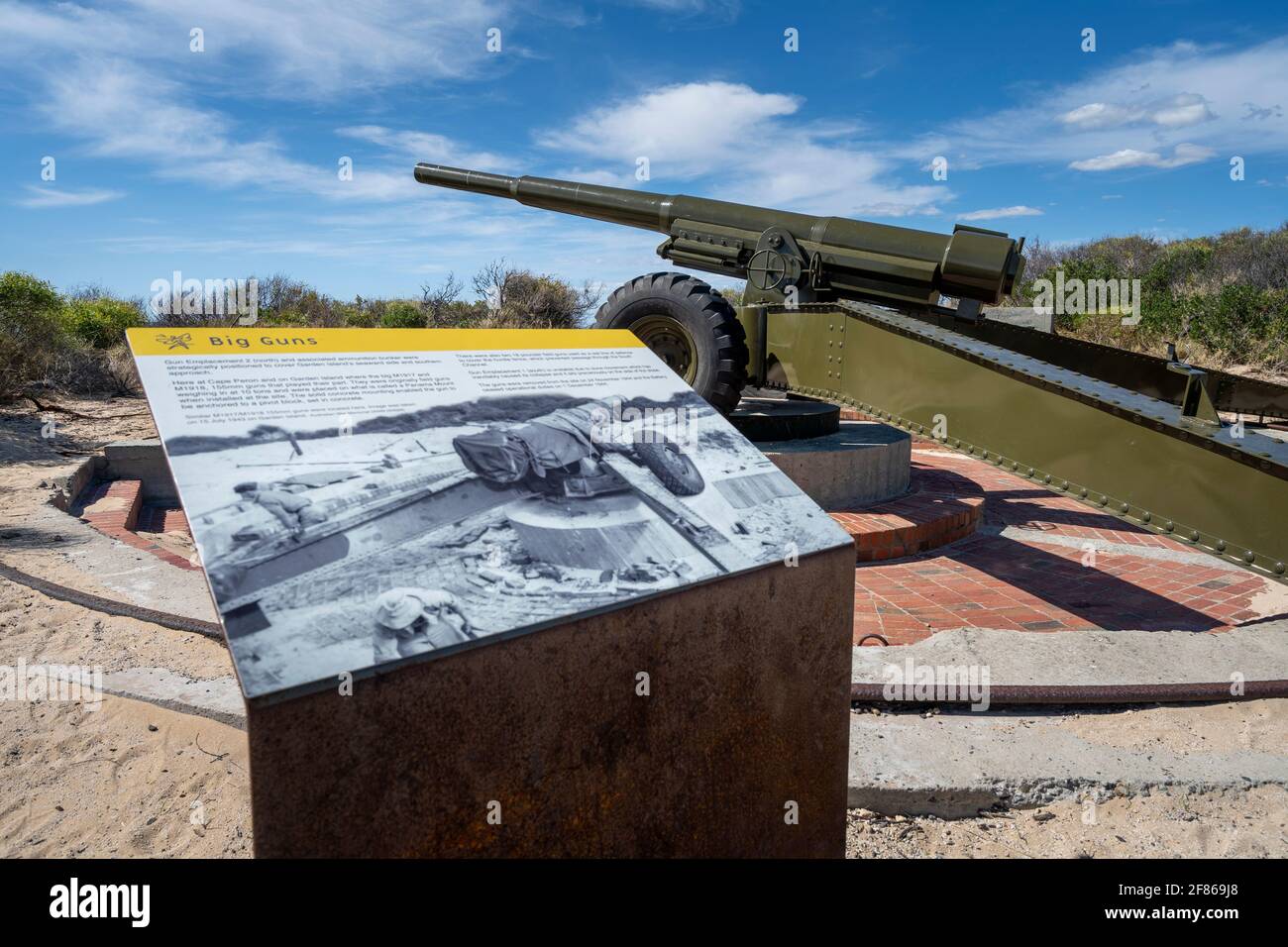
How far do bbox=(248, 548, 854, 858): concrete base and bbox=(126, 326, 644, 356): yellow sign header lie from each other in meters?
1.03

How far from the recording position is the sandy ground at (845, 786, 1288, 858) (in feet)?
7.96

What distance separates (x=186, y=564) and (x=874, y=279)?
15.4 feet

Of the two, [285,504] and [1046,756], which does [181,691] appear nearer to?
[285,504]

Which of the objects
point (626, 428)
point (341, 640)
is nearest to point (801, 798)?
point (626, 428)

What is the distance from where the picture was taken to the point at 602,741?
1830 mm

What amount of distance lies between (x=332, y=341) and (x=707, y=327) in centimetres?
369

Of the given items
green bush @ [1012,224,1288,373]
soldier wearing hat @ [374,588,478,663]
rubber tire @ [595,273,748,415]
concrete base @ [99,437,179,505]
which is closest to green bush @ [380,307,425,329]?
concrete base @ [99,437,179,505]

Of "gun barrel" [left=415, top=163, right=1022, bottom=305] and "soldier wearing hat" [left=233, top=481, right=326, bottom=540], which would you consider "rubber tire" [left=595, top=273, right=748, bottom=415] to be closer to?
"gun barrel" [left=415, top=163, right=1022, bottom=305]

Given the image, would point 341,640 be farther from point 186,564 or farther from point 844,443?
point 844,443

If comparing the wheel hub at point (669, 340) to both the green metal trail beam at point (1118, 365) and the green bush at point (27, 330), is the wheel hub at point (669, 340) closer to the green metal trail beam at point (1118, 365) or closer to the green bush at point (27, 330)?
the green metal trail beam at point (1118, 365)

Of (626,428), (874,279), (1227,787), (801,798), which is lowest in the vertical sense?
(1227,787)

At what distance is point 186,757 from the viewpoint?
2.78 meters

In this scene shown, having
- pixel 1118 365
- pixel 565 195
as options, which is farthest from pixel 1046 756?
pixel 565 195
